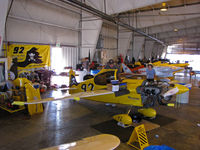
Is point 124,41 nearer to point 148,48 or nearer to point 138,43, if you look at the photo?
point 138,43

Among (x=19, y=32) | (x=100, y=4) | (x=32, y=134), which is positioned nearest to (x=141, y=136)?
(x=32, y=134)

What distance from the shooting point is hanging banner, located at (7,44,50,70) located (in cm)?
1011

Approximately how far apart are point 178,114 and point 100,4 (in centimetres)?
990

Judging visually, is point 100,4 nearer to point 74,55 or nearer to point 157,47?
point 74,55

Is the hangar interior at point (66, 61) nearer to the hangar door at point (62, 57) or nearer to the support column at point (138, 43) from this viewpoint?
the hangar door at point (62, 57)

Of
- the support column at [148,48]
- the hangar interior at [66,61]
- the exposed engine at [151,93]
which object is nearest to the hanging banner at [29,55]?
the hangar interior at [66,61]

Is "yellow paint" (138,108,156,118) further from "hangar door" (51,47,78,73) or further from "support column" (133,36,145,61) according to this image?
"support column" (133,36,145,61)

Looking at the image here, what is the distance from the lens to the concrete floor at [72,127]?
448cm

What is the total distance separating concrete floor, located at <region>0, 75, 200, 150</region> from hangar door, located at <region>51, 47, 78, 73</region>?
659 centimetres

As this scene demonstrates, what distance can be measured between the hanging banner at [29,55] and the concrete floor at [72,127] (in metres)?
4.32

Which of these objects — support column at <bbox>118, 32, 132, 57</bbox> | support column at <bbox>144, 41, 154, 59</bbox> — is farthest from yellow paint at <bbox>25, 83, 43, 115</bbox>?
support column at <bbox>144, 41, 154, 59</bbox>

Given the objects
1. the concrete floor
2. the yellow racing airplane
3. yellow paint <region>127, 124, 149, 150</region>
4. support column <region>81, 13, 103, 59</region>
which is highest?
support column <region>81, 13, 103, 59</region>

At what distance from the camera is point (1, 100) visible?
657cm

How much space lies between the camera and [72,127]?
546 cm
